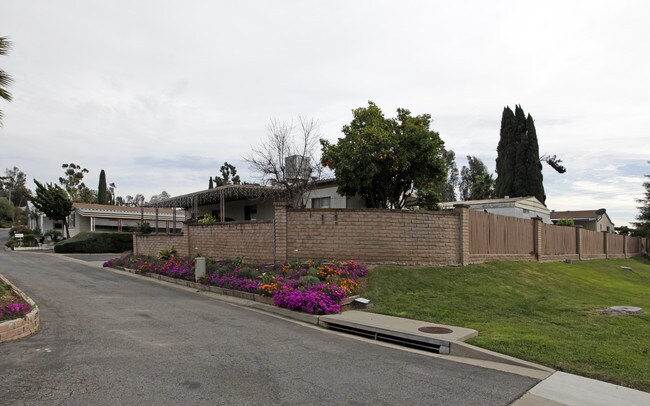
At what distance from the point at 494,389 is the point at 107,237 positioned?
116ft

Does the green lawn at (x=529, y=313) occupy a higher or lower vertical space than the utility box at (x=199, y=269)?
lower

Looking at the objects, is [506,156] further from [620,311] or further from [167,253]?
[620,311]

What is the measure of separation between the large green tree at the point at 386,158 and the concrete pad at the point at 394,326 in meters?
11.4

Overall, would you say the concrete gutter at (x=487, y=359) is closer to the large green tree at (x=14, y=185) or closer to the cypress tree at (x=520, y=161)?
the cypress tree at (x=520, y=161)

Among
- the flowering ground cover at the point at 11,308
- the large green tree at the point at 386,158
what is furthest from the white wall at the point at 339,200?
the flowering ground cover at the point at 11,308

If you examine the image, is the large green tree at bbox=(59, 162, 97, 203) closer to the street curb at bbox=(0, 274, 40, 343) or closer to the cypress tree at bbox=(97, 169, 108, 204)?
the cypress tree at bbox=(97, 169, 108, 204)

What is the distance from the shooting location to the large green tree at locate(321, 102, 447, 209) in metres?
21.2

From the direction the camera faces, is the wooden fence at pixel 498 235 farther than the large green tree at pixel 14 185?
No

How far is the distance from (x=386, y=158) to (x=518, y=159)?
32084 mm

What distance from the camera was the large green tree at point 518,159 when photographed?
47000 mm

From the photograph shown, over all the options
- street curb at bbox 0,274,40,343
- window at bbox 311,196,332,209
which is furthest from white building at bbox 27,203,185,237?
street curb at bbox 0,274,40,343

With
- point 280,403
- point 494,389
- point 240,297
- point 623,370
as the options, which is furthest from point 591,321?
point 240,297

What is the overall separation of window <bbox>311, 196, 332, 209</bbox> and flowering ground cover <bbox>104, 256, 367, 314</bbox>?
356 inches

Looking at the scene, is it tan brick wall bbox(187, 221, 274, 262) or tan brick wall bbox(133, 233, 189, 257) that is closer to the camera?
tan brick wall bbox(187, 221, 274, 262)
